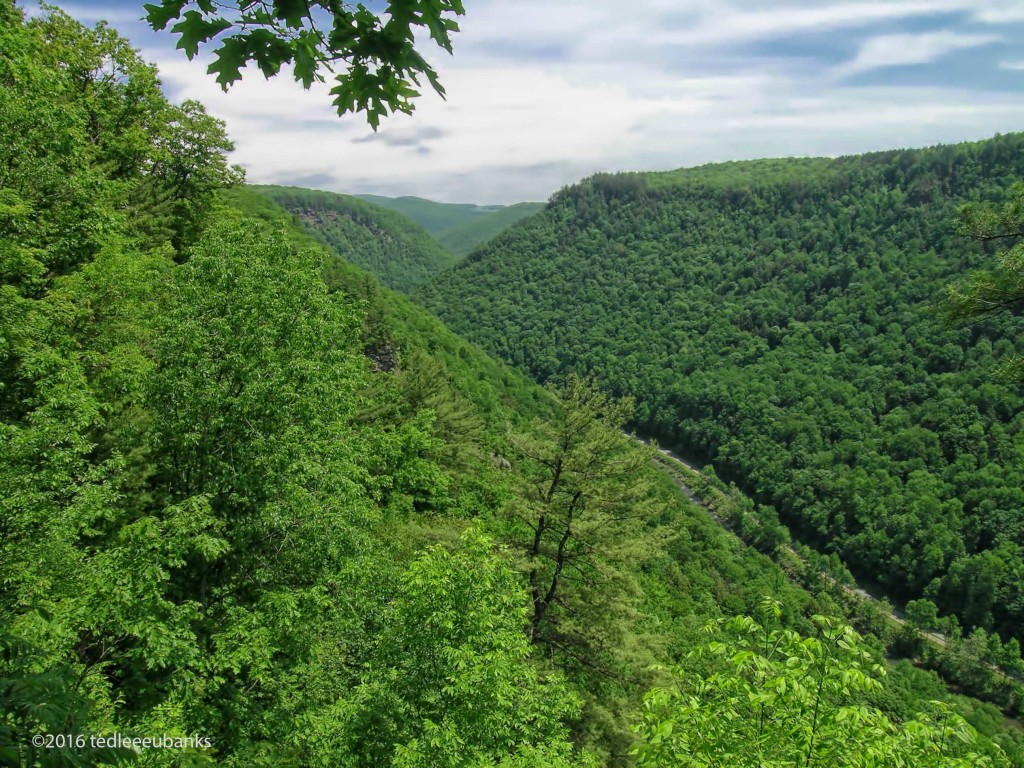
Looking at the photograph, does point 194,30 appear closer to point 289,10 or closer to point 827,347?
point 289,10

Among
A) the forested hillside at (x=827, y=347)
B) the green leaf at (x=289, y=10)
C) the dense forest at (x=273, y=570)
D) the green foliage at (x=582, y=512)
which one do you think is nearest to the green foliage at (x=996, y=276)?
Answer: the dense forest at (x=273, y=570)

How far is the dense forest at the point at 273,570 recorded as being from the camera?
562 centimetres

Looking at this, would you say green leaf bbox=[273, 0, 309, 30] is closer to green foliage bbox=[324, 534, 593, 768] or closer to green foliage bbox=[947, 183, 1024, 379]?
green foliage bbox=[324, 534, 593, 768]

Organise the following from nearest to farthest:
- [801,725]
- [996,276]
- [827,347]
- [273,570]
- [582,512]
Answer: [801,725] < [996,276] < [273,570] < [582,512] < [827,347]

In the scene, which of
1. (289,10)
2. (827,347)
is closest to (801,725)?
(289,10)

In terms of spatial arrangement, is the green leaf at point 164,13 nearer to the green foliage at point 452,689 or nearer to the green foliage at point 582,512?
the green foliage at point 452,689

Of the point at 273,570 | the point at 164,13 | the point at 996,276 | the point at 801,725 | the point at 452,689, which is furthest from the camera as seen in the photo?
the point at 273,570

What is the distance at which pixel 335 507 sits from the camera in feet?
39.7

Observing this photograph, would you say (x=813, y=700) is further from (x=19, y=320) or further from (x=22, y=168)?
(x=22, y=168)

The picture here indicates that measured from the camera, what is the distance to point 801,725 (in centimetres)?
516

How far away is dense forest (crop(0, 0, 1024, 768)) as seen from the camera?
562 cm

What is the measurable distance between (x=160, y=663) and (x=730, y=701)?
7.50 metres

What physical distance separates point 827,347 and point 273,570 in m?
141

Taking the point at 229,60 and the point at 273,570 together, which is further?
the point at 273,570
